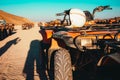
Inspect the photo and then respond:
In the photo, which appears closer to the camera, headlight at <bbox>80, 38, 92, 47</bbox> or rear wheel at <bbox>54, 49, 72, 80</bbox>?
rear wheel at <bbox>54, 49, 72, 80</bbox>

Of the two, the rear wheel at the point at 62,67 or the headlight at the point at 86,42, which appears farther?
the headlight at the point at 86,42

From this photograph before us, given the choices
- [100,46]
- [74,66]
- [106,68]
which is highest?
[100,46]

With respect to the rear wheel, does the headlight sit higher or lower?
higher

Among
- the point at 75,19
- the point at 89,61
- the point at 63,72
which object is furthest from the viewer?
the point at 75,19

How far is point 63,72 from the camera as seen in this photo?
352cm

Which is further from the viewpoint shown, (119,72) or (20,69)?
(20,69)

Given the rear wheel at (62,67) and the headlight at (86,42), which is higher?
the headlight at (86,42)

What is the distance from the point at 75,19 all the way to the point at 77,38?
1.91 metres

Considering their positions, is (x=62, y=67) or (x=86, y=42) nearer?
(x=62, y=67)

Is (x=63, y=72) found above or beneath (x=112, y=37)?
beneath

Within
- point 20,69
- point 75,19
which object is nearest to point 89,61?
point 75,19

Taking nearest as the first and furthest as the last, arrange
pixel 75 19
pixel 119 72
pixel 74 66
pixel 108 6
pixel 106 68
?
pixel 119 72, pixel 106 68, pixel 74 66, pixel 75 19, pixel 108 6

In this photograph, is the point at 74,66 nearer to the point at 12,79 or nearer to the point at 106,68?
the point at 106,68

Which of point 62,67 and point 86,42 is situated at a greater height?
point 86,42
